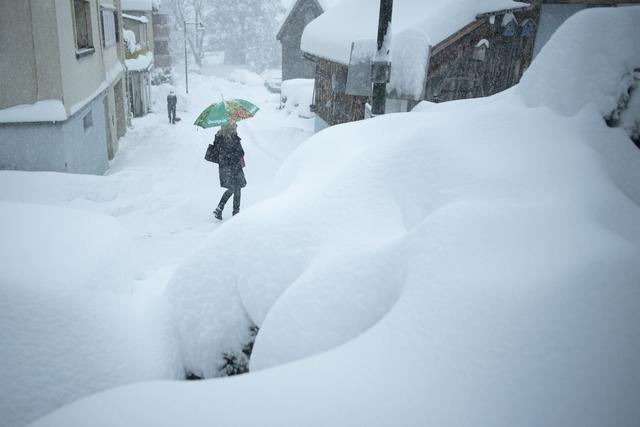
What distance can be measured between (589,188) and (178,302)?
2.59m

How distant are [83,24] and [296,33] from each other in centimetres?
1689

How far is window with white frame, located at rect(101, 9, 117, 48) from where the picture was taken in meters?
11.9

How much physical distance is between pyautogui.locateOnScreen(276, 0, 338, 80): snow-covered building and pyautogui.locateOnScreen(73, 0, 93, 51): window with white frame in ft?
52.6

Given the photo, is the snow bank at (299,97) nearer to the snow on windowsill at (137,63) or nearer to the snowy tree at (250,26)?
the snow on windowsill at (137,63)

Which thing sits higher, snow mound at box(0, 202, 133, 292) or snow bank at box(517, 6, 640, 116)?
snow bank at box(517, 6, 640, 116)

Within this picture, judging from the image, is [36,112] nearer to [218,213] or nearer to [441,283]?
[218,213]

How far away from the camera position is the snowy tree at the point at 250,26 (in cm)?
4584

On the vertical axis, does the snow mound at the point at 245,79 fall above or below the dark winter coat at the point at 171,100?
above

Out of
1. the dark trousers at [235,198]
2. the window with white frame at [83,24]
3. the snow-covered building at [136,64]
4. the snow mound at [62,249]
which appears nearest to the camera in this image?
the snow mound at [62,249]

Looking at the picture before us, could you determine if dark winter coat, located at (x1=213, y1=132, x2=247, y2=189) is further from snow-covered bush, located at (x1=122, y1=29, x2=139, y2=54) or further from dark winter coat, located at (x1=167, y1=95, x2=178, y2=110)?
snow-covered bush, located at (x1=122, y1=29, x2=139, y2=54)

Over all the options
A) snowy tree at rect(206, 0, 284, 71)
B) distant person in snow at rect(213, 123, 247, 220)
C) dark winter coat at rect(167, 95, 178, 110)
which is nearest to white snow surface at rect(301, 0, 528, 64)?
distant person in snow at rect(213, 123, 247, 220)

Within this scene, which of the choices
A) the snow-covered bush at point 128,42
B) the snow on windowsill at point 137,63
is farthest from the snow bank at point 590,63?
the snow-covered bush at point 128,42

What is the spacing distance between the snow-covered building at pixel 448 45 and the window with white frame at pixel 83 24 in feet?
17.9

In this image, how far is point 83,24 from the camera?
1010cm
